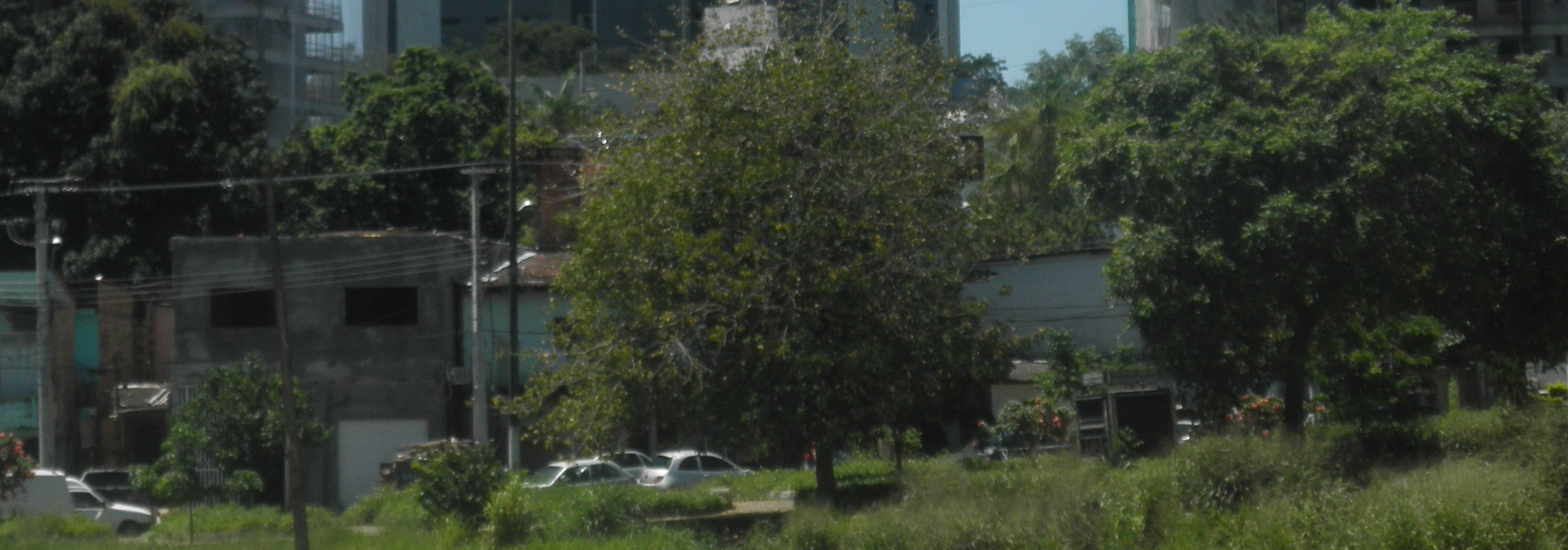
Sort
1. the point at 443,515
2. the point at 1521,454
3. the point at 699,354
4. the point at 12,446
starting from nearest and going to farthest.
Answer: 1. the point at 1521,454
2. the point at 699,354
3. the point at 443,515
4. the point at 12,446

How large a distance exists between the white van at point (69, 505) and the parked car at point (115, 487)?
213 cm

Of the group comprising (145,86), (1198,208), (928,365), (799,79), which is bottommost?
(928,365)

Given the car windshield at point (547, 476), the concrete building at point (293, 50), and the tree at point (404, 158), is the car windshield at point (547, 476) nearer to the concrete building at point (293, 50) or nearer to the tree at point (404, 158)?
the tree at point (404, 158)

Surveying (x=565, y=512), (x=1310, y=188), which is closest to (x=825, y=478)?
(x=565, y=512)

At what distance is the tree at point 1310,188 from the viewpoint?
19.1 meters

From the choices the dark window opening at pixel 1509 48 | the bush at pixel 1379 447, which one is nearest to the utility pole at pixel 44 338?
the bush at pixel 1379 447

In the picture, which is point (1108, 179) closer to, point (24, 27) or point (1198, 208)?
point (1198, 208)

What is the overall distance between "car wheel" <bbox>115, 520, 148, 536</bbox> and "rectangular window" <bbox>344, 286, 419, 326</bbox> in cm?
806

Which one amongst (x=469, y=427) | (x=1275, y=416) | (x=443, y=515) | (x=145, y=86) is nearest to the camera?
(x=443, y=515)

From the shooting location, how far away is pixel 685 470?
102 feet

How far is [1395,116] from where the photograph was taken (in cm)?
1888

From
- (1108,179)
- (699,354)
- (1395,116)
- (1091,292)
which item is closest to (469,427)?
(1091,292)

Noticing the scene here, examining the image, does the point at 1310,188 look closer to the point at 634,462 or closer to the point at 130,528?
the point at 634,462

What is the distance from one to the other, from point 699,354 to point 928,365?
10.3 ft
